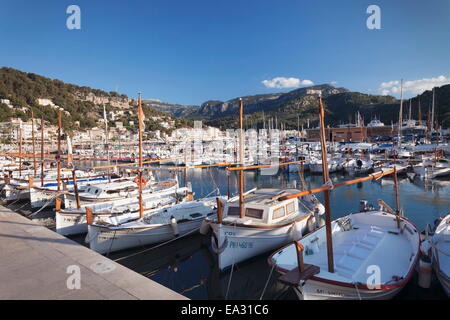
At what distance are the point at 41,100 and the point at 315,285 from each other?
143831 mm

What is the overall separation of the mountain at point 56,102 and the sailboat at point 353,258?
9882 centimetres

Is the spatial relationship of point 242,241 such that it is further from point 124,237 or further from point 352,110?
point 352,110

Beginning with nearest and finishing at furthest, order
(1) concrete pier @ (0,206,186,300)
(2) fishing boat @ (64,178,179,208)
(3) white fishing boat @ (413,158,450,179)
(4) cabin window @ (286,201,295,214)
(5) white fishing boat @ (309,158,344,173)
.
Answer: (1) concrete pier @ (0,206,186,300) → (4) cabin window @ (286,201,295,214) → (2) fishing boat @ (64,178,179,208) → (3) white fishing boat @ (413,158,450,179) → (5) white fishing boat @ (309,158,344,173)

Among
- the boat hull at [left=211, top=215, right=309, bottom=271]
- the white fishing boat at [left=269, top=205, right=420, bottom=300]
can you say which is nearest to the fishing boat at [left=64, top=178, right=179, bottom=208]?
the boat hull at [left=211, top=215, right=309, bottom=271]

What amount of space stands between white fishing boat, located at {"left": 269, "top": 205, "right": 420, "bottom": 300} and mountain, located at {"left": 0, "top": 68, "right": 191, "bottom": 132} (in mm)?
98731

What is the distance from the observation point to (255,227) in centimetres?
1071

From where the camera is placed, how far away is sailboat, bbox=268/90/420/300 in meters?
6.90

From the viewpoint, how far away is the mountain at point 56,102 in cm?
10406

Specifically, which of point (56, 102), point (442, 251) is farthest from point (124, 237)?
point (56, 102)

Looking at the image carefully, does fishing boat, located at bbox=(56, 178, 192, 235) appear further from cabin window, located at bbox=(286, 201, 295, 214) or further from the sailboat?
the sailboat

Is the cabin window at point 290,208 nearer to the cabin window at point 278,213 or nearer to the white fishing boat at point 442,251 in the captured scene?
the cabin window at point 278,213

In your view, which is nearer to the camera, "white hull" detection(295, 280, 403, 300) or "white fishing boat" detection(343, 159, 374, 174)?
"white hull" detection(295, 280, 403, 300)

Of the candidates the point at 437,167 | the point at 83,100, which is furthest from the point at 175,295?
the point at 83,100
